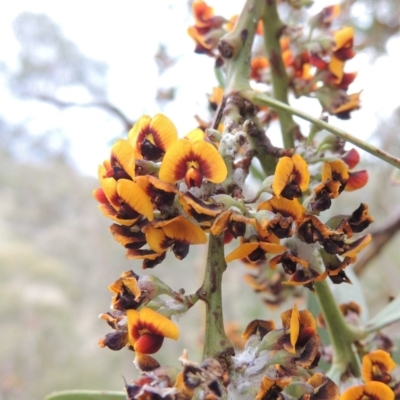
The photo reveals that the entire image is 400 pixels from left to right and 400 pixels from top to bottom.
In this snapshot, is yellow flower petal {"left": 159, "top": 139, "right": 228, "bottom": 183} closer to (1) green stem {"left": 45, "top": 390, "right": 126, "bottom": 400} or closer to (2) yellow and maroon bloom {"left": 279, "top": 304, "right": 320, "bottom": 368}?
(2) yellow and maroon bloom {"left": 279, "top": 304, "right": 320, "bottom": 368}

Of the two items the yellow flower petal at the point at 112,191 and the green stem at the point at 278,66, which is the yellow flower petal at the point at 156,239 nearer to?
the yellow flower petal at the point at 112,191

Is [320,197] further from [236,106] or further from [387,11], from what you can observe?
[387,11]

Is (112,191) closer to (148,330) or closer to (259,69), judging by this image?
(148,330)

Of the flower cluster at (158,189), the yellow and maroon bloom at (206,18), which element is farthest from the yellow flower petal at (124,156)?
the yellow and maroon bloom at (206,18)

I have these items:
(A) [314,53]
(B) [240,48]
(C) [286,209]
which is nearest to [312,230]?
(C) [286,209]

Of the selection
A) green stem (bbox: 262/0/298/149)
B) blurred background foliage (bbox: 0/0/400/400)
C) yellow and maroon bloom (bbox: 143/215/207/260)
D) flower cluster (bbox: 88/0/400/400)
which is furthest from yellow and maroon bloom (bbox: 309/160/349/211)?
blurred background foliage (bbox: 0/0/400/400)
